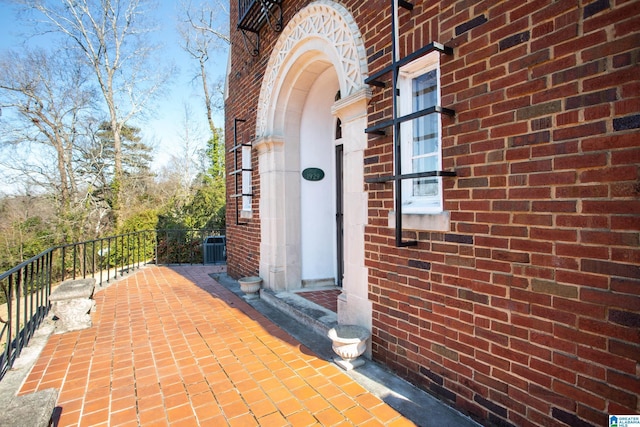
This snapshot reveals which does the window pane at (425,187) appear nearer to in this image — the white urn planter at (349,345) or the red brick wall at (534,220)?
the red brick wall at (534,220)

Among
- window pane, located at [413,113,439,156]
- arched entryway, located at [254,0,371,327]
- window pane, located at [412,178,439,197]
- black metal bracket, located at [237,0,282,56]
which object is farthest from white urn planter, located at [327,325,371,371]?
black metal bracket, located at [237,0,282,56]

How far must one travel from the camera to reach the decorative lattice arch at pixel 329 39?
3.15 metres

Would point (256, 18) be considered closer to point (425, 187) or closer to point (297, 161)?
point (297, 161)

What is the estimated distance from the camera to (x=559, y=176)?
66.8 inches

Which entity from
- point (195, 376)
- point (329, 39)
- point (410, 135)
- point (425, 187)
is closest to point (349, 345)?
point (195, 376)

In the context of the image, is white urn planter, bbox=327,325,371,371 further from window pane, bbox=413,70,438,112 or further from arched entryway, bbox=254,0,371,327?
arched entryway, bbox=254,0,371,327

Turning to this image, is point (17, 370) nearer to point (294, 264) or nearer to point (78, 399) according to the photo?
point (78, 399)

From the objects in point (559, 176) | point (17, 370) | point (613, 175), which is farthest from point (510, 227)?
point (17, 370)

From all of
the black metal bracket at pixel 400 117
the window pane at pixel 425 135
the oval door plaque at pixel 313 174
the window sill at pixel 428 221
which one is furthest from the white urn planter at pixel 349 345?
the oval door plaque at pixel 313 174

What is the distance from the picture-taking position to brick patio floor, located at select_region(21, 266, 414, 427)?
2.27 m

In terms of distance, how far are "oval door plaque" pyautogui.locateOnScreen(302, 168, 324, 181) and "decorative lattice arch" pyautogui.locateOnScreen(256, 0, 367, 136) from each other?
1.14m

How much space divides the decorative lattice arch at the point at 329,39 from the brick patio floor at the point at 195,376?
263cm

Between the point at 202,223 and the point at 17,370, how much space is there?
9789mm

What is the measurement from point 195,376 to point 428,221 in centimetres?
235
